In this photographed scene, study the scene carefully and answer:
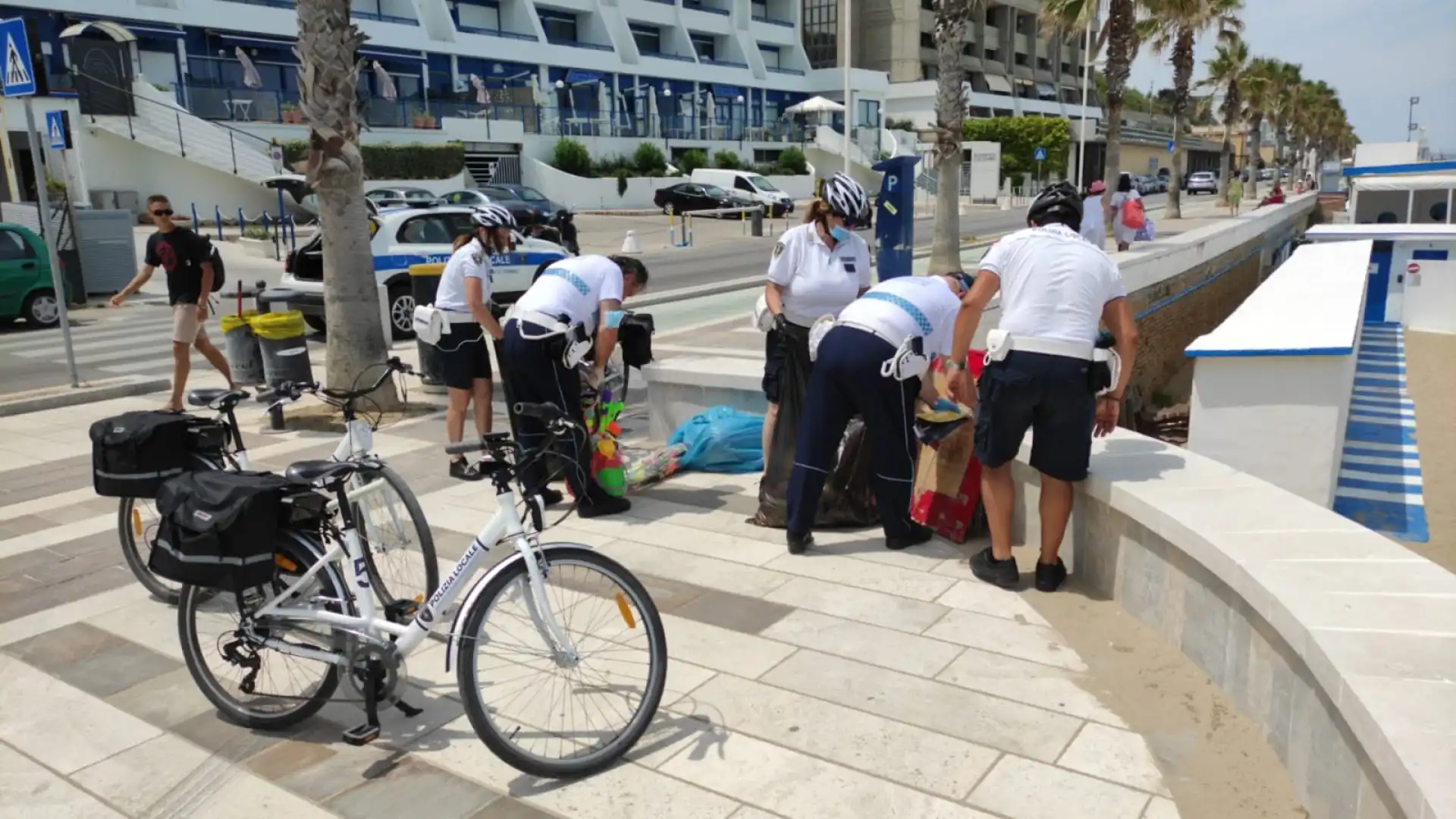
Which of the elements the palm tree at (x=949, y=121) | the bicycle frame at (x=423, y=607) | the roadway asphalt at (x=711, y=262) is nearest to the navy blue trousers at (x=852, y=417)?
the bicycle frame at (x=423, y=607)

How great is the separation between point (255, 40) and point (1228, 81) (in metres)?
43.1

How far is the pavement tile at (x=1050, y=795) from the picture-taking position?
3.08m

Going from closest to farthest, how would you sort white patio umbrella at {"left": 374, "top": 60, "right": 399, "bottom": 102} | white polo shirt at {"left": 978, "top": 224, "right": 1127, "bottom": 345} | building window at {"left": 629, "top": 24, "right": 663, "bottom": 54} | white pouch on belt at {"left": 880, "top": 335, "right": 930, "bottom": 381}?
white polo shirt at {"left": 978, "top": 224, "right": 1127, "bottom": 345}, white pouch on belt at {"left": 880, "top": 335, "right": 930, "bottom": 381}, white patio umbrella at {"left": 374, "top": 60, "right": 399, "bottom": 102}, building window at {"left": 629, "top": 24, "right": 663, "bottom": 54}

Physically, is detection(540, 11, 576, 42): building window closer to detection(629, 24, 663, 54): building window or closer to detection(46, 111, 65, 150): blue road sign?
detection(629, 24, 663, 54): building window

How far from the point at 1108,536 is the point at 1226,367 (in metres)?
3.04

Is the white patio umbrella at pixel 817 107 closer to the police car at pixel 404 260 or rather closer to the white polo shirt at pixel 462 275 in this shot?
the police car at pixel 404 260

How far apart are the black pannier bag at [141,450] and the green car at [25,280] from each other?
43.9ft

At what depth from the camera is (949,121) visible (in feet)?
54.5

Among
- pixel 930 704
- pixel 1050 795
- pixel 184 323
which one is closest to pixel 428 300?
pixel 184 323

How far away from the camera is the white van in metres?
41.8

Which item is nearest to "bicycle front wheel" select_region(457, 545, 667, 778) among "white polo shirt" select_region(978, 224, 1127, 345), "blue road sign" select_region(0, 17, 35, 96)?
"white polo shirt" select_region(978, 224, 1127, 345)

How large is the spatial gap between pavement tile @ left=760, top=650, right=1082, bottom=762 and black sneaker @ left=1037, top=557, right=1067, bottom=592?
42.0 inches

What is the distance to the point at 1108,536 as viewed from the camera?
4.61 m

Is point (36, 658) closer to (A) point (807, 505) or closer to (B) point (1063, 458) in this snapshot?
(A) point (807, 505)
